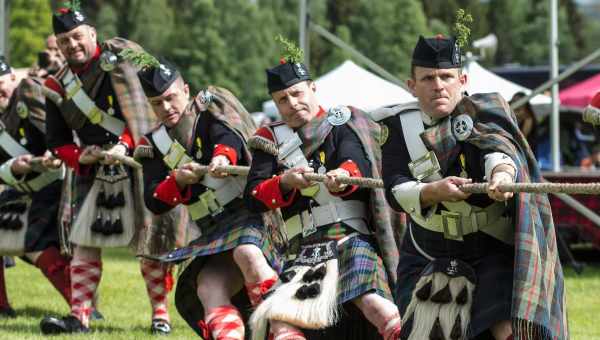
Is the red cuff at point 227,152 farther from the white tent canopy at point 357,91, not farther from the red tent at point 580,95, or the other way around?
the red tent at point 580,95

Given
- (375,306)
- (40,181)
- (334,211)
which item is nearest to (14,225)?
(40,181)

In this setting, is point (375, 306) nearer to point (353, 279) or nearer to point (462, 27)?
point (353, 279)

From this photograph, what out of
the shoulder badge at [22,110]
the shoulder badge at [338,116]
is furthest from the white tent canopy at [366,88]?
the shoulder badge at [338,116]

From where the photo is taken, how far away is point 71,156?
870cm

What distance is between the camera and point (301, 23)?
11.6 m

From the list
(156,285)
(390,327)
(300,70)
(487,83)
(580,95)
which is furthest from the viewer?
(580,95)

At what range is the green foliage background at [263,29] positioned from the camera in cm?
4866

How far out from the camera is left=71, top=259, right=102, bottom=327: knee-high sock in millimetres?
Answer: 8484

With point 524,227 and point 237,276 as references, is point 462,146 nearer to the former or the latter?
point 524,227

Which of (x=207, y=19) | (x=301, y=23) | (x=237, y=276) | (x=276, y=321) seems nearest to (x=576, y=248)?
(x=301, y=23)

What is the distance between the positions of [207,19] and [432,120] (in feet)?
155

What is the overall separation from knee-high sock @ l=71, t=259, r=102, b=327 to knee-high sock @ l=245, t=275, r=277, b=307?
7.29ft

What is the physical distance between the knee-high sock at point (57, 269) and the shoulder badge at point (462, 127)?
15.5 ft

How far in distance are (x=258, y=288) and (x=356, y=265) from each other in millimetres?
867
